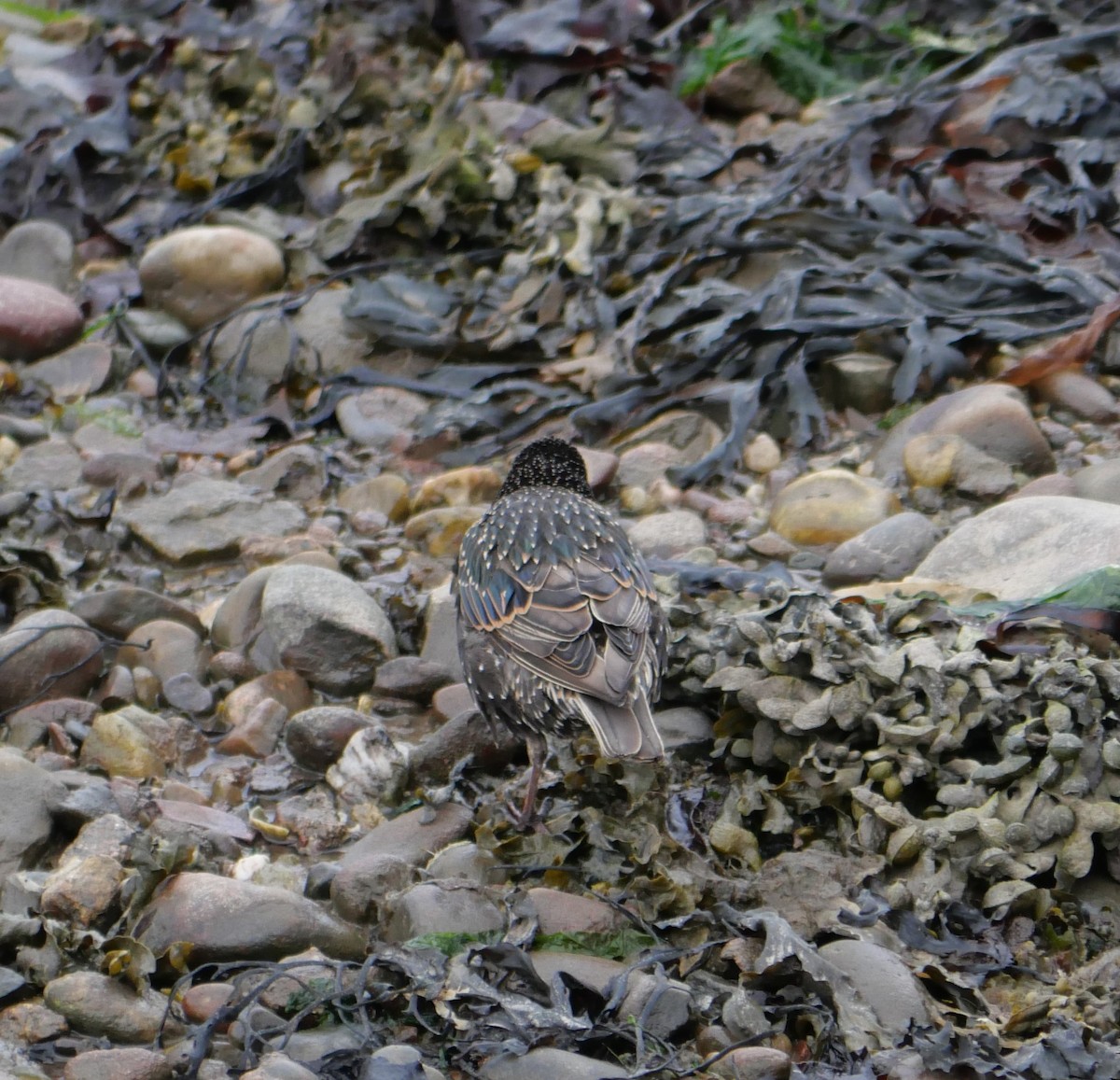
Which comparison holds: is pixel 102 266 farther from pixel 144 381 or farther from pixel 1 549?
pixel 1 549

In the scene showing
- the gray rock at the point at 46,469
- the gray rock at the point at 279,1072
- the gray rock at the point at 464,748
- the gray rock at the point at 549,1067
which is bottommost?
the gray rock at the point at 46,469

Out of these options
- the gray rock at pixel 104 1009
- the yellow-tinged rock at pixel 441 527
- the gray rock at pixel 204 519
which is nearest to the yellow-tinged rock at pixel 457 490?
the yellow-tinged rock at pixel 441 527

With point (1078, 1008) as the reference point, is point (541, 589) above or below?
above

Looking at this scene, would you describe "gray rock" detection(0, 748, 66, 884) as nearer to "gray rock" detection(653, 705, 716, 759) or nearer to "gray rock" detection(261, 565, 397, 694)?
"gray rock" detection(261, 565, 397, 694)

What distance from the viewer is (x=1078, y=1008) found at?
3223 mm

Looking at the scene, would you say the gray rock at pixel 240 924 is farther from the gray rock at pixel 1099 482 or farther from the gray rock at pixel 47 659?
the gray rock at pixel 1099 482

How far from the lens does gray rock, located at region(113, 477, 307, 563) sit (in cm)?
589

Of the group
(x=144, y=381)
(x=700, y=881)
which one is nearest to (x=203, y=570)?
(x=144, y=381)

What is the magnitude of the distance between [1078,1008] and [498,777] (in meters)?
1.93

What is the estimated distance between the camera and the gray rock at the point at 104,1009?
3.27m

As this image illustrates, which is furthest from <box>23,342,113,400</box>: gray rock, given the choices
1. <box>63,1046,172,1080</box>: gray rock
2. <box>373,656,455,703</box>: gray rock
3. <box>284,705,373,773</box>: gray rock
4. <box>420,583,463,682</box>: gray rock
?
<box>63,1046,172,1080</box>: gray rock

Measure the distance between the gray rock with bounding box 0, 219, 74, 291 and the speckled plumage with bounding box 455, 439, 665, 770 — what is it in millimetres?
4581

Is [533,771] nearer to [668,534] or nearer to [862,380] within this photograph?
[668,534]

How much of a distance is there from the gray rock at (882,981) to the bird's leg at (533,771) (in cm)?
109
